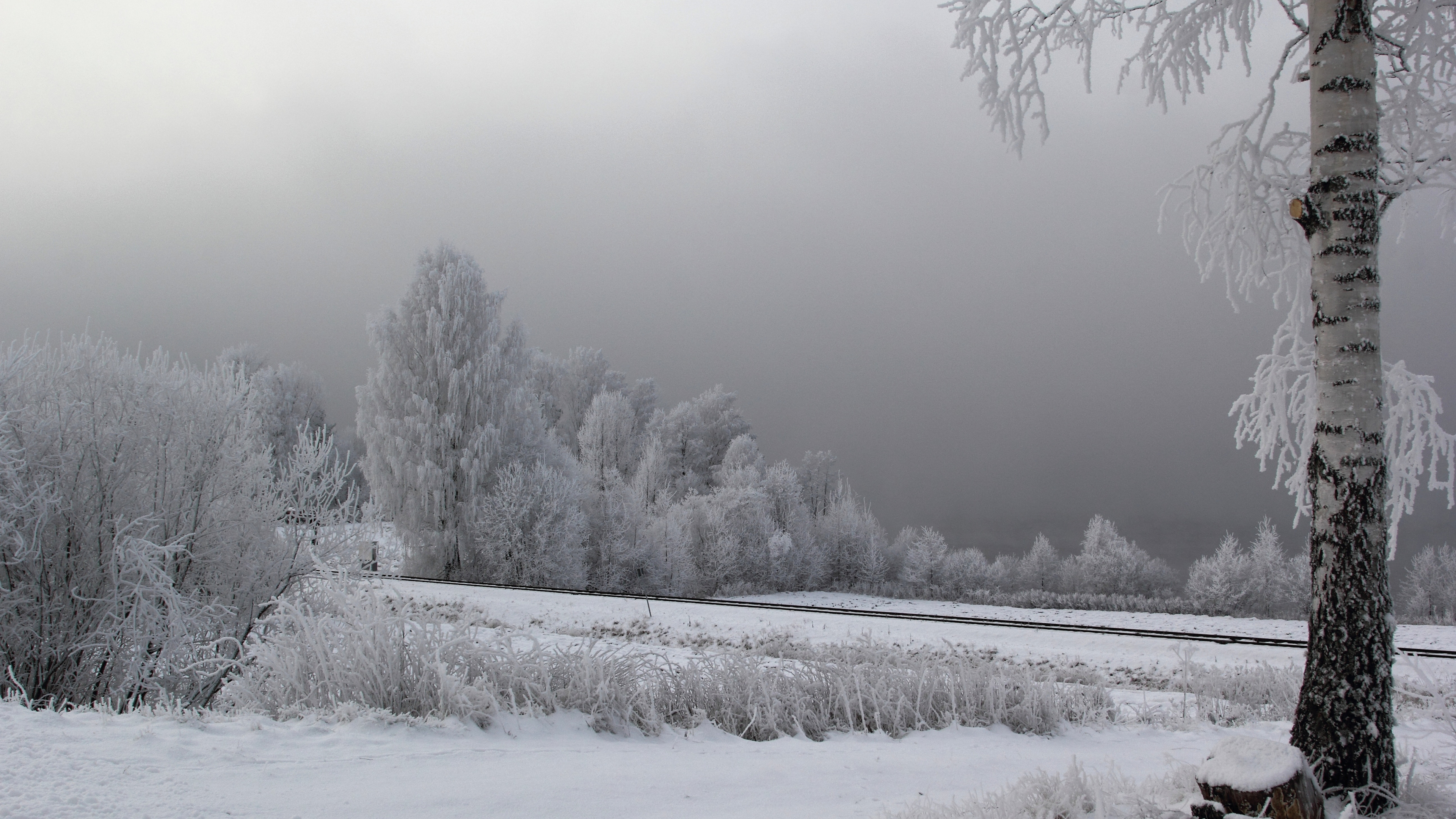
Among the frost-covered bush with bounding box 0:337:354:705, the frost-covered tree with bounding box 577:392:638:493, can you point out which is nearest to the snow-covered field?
the frost-covered bush with bounding box 0:337:354:705

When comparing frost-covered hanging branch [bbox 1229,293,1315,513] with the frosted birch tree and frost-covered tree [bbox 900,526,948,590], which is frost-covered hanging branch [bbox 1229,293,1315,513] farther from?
frost-covered tree [bbox 900,526,948,590]

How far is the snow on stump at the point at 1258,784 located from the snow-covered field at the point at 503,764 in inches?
45.1

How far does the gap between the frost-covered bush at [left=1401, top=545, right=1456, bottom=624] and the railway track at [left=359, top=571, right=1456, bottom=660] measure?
74.2 feet

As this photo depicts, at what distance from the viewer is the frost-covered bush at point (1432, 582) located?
3156cm

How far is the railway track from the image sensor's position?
495 inches

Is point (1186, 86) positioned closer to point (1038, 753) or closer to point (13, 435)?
point (1038, 753)

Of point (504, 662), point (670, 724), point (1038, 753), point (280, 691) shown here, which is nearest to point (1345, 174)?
point (1038, 753)

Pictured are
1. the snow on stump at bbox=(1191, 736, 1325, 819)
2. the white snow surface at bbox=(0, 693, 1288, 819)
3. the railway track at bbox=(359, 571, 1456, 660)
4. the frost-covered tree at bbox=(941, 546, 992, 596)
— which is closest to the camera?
the white snow surface at bbox=(0, 693, 1288, 819)

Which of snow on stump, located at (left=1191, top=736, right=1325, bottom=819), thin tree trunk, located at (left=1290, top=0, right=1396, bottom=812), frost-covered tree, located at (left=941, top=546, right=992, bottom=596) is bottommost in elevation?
frost-covered tree, located at (left=941, top=546, right=992, bottom=596)

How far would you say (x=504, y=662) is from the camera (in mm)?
5434

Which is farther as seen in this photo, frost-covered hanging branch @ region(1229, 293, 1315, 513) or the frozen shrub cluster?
the frozen shrub cluster

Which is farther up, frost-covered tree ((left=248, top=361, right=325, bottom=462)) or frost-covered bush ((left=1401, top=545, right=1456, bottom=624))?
frost-covered tree ((left=248, top=361, right=325, bottom=462))

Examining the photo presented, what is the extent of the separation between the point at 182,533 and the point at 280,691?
226 inches

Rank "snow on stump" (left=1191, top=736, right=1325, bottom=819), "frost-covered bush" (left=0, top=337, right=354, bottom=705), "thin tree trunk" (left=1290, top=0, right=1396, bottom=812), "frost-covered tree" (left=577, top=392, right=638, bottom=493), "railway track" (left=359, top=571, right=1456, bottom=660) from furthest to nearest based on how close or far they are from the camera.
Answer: "frost-covered tree" (left=577, top=392, right=638, bottom=493) → "railway track" (left=359, top=571, right=1456, bottom=660) → "frost-covered bush" (left=0, top=337, right=354, bottom=705) → "thin tree trunk" (left=1290, top=0, right=1396, bottom=812) → "snow on stump" (left=1191, top=736, right=1325, bottom=819)
